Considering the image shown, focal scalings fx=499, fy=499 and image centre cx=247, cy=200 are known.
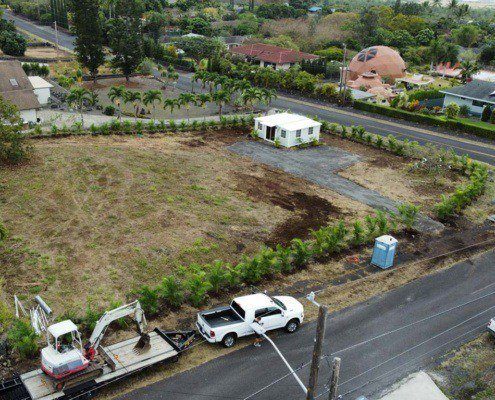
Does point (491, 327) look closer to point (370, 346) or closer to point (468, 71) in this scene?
point (370, 346)

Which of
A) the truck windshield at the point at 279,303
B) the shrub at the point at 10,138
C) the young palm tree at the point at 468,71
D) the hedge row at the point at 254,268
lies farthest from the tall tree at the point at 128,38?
the truck windshield at the point at 279,303

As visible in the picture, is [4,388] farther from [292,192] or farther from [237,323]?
[292,192]

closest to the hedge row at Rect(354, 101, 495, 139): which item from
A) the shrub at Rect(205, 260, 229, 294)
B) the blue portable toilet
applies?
the blue portable toilet

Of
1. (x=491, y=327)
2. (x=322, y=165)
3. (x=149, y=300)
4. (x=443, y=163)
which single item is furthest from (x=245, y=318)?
(x=443, y=163)

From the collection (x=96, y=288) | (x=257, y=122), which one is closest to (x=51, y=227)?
(x=96, y=288)

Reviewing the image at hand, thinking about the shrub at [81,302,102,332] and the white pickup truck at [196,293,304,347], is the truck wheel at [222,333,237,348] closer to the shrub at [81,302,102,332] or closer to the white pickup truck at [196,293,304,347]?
the white pickup truck at [196,293,304,347]
